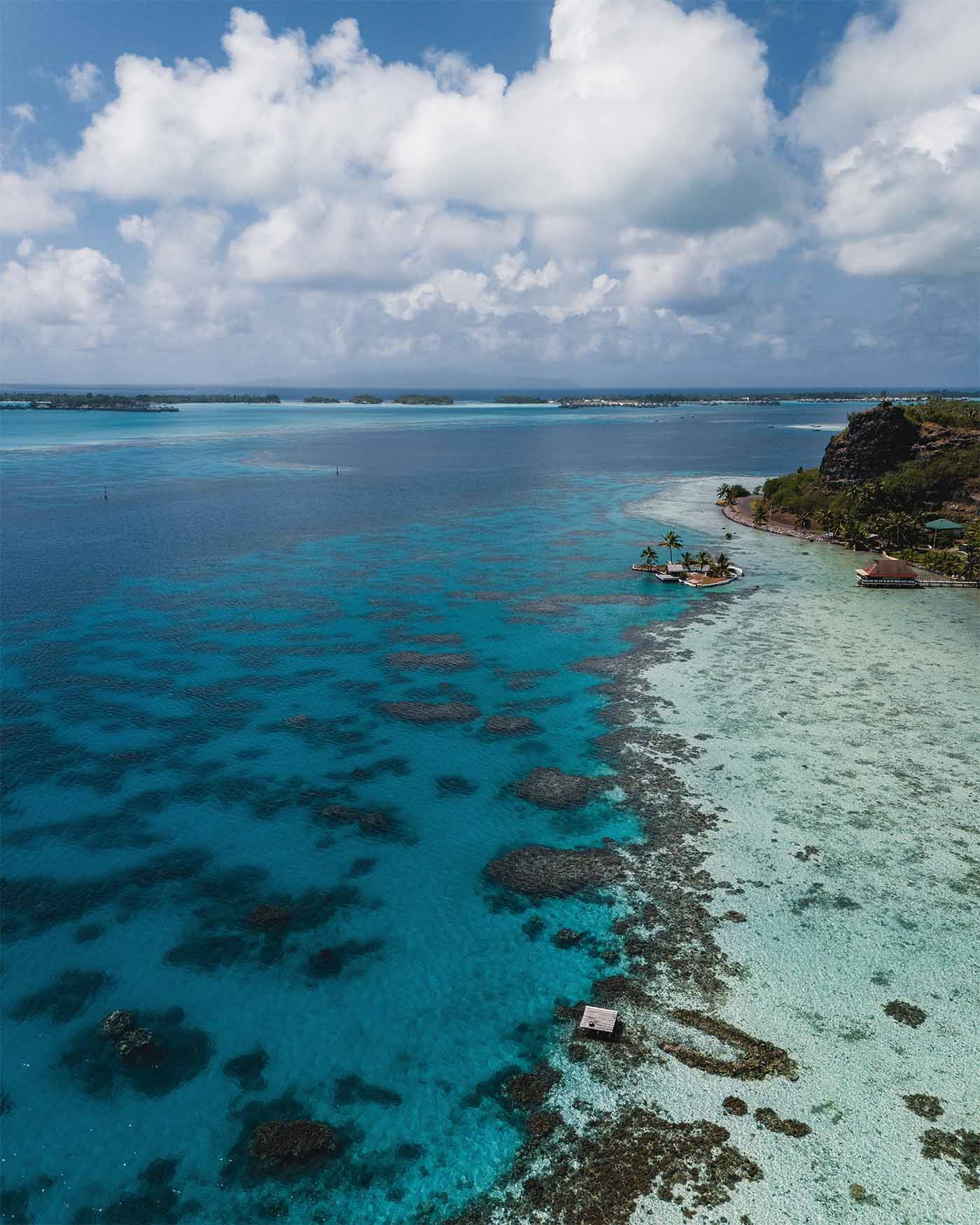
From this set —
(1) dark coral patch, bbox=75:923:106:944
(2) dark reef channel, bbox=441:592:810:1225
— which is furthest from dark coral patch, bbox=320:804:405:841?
(1) dark coral patch, bbox=75:923:106:944

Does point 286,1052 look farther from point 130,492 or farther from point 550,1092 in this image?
point 130,492

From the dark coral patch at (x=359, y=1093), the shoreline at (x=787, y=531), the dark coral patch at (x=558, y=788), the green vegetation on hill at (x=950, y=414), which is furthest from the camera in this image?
the green vegetation on hill at (x=950, y=414)

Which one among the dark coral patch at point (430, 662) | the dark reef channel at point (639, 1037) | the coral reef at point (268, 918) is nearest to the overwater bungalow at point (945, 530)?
the dark reef channel at point (639, 1037)

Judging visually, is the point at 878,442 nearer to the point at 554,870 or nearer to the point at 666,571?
the point at 666,571

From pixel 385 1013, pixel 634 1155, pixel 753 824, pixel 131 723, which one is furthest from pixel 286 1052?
pixel 131 723

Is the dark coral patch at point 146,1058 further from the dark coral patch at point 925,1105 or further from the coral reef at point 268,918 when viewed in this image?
the dark coral patch at point 925,1105

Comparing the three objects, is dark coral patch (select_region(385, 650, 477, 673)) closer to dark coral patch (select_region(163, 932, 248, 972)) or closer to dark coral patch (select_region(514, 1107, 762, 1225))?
dark coral patch (select_region(163, 932, 248, 972))
